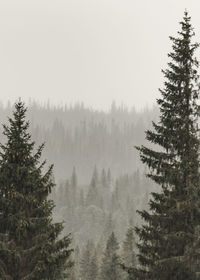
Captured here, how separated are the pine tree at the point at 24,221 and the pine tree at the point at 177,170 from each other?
3646 millimetres

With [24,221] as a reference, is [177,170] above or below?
above

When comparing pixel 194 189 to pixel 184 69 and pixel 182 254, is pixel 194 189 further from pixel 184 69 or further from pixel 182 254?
pixel 184 69

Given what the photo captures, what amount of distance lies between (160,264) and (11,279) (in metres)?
5.36

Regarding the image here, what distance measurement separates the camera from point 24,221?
1252 centimetres

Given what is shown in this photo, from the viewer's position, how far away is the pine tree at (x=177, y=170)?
12.9 m

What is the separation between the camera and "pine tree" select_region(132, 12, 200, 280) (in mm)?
12906

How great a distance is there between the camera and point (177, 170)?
523 inches

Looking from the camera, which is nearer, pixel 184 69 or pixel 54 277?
pixel 54 277

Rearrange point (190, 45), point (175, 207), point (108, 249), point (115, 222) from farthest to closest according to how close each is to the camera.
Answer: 1. point (115, 222)
2. point (108, 249)
3. point (190, 45)
4. point (175, 207)

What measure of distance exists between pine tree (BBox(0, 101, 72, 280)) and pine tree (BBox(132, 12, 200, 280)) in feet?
12.0

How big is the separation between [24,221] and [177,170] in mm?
6014

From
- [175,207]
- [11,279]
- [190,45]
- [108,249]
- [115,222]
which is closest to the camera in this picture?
[11,279]

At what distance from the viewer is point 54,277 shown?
12922 millimetres

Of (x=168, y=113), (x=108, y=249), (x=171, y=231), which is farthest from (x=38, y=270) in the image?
(x=108, y=249)
